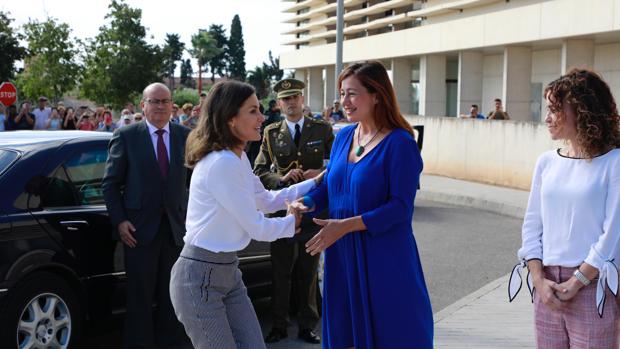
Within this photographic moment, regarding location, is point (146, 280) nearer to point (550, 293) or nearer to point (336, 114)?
point (550, 293)

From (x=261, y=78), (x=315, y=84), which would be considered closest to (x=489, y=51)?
(x=315, y=84)

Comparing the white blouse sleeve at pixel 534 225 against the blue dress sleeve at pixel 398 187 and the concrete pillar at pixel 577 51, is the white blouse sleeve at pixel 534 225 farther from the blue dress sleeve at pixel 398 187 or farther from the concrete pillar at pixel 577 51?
the concrete pillar at pixel 577 51

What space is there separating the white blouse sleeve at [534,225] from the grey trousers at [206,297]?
1337 mm

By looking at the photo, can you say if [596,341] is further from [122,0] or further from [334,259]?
[122,0]

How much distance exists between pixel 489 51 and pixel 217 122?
3115 centimetres

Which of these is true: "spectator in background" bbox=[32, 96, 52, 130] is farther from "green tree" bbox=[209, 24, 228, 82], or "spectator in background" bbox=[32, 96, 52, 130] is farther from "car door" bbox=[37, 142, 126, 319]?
"green tree" bbox=[209, 24, 228, 82]

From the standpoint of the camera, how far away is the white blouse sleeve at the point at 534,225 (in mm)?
3643

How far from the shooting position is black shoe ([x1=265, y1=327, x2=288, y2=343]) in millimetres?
6191

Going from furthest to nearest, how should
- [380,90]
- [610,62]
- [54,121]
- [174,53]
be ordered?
[174,53]
[610,62]
[54,121]
[380,90]

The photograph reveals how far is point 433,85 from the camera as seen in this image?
121ft

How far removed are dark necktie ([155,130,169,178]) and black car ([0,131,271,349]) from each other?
19.2 inches

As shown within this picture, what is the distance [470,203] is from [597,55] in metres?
15.4

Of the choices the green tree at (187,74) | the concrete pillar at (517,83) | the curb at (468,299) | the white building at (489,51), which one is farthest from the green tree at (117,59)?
the green tree at (187,74)

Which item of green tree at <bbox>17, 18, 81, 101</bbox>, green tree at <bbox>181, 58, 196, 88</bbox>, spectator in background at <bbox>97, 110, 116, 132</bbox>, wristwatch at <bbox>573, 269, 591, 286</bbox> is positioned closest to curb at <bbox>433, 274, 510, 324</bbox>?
wristwatch at <bbox>573, 269, 591, 286</bbox>
